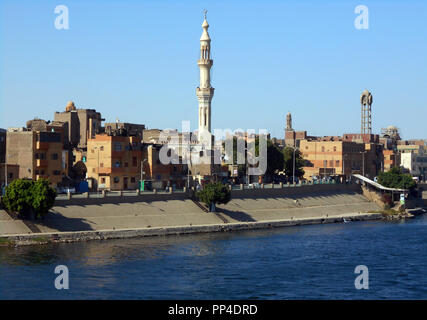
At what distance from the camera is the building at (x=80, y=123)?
10556cm

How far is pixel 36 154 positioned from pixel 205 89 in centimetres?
3674

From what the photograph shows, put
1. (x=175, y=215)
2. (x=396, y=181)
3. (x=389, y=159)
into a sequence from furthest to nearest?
(x=389, y=159), (x=396, y=181), (x=175, y=215)

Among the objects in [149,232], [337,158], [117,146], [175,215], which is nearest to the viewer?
[149,232]

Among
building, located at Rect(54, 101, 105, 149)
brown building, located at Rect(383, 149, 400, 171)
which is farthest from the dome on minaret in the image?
brown building, located at Rect(383, 149, 400, 171)

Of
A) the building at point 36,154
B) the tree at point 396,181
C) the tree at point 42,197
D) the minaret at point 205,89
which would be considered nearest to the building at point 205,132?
the minaret at point 205,89

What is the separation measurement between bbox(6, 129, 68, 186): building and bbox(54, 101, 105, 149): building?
25113 millimetres

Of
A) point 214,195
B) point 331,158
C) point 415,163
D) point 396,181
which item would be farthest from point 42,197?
point 415,163

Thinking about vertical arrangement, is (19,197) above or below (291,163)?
below

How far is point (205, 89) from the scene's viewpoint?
10881cm

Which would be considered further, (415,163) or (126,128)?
(415,163)

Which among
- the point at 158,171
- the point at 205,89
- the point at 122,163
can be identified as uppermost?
the point at 205,89

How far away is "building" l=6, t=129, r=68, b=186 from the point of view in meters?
77.5

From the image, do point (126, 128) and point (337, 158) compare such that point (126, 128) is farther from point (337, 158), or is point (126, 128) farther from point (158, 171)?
point (337, 158)
